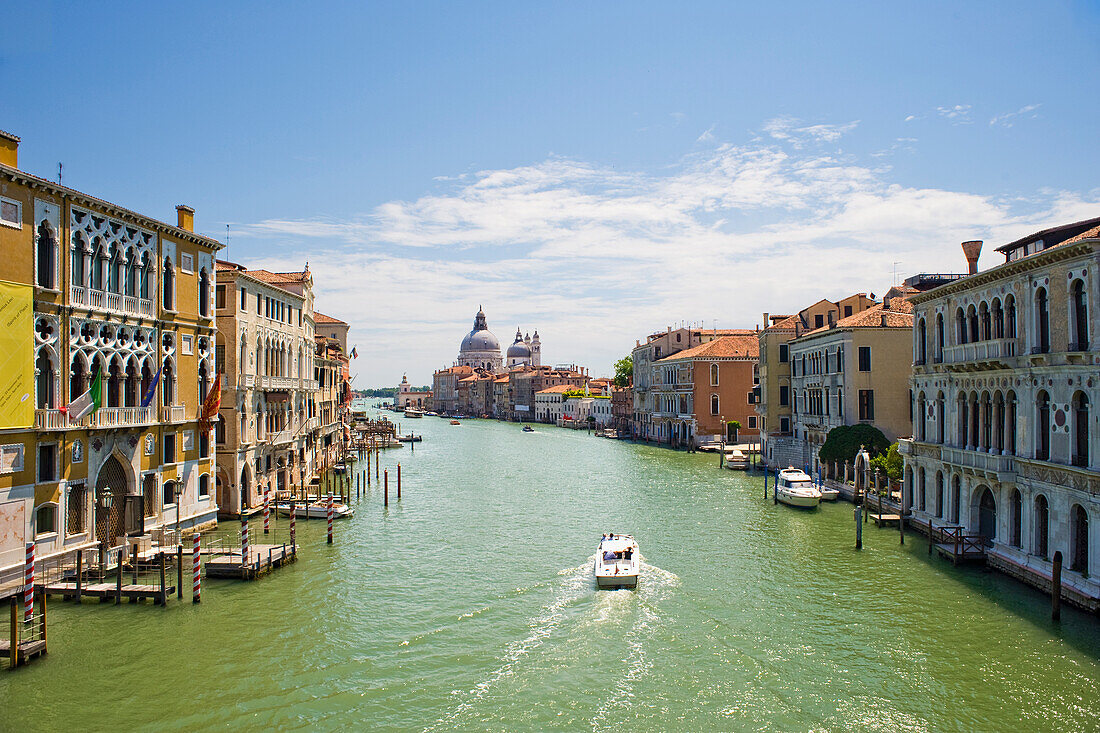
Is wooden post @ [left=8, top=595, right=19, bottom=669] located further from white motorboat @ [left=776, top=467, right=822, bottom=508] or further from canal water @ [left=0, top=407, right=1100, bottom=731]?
white motorboat @ [left=776, top=467, right=822, bottom=508]

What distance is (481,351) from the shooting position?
584 ft

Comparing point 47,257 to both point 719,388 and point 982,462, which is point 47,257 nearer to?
point 982,462

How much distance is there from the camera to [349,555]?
2258cm

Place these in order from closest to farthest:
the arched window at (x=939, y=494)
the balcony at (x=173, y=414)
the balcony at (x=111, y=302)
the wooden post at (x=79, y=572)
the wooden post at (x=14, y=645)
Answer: the wooden post at (x=14, y=645) → the wooden post at (x=79, y=572) → the balcony at (x=111, y=302) → the balcony at (x=173, y=414) → the arched window at (x=939, y=494)

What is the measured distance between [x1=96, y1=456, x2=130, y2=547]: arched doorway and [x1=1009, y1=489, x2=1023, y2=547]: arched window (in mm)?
21555

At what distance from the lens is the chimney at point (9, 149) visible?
15.9 m

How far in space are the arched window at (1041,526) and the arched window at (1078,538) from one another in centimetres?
108

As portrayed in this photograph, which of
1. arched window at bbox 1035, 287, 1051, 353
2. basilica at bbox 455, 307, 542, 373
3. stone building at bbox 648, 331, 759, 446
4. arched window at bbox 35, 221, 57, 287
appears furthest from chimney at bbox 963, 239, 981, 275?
basilica at bbox 455, 307, 542, 373

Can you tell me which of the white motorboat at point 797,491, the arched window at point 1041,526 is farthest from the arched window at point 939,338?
the white motorboat at point 797,491

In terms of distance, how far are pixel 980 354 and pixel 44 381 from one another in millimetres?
22339

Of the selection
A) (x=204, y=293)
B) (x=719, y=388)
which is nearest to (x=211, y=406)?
(x=204, y=293)

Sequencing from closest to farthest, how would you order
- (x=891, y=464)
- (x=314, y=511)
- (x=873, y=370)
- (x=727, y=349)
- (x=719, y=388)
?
(x=314, y=511)
(x=891, y=464)
(x=873, y=370)
(x=719, y=388)
(x=727, y=349)

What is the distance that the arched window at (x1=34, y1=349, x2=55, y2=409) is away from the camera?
16.9 meters

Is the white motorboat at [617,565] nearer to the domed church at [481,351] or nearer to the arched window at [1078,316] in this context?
the arched window at [1078,316]
